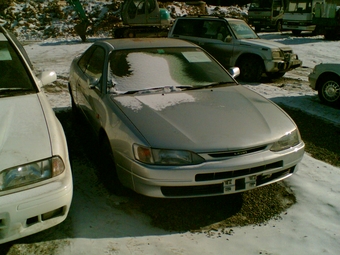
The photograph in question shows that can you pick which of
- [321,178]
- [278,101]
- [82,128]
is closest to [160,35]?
[278,101]

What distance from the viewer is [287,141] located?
329 cm

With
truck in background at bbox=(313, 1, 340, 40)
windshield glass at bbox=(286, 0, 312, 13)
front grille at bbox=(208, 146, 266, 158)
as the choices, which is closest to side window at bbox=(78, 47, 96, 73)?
front grille at bbox=(208, 146, 266, 158)

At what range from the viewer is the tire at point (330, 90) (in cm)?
688

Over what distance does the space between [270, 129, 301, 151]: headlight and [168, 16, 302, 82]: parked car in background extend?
5812 millimetres

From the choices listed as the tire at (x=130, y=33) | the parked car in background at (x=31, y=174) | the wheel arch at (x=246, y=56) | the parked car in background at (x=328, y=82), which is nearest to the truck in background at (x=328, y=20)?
the tire at (x=130, y=33)

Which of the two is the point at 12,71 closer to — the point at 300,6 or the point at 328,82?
the point at 328,82

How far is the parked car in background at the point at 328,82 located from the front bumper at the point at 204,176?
4419 millimetres

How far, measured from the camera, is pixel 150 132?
120 inches

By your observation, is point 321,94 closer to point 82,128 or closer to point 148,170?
point 82,128

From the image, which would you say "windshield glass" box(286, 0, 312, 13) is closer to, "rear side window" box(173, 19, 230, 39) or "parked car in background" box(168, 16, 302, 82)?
"parked car in background" box(168, 16, 302, 82)

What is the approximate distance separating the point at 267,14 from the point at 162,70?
22.0 m

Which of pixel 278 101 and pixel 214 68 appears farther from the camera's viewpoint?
pixel 278 101

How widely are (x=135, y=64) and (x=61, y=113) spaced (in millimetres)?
2618

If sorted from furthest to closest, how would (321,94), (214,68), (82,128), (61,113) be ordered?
(321,94) < (61,113) < (82,128) < (214,68)
